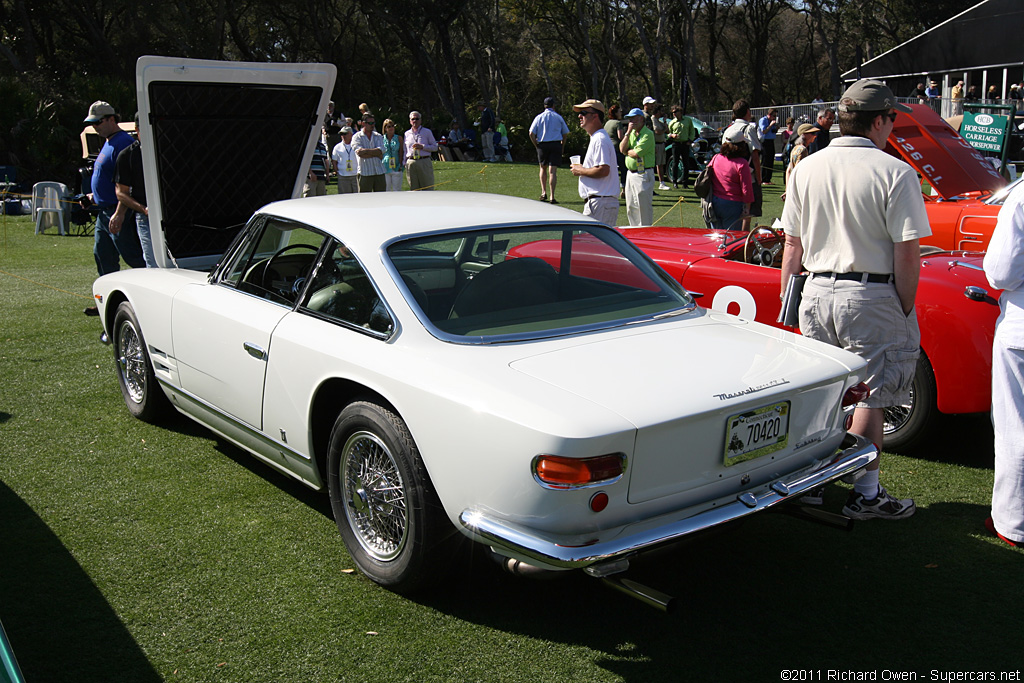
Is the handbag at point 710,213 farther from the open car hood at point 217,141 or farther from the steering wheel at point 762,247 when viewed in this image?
the open car hood at point 217,141

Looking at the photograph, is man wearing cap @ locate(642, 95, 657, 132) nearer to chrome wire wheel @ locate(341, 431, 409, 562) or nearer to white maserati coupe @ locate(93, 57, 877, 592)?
white maserati coupe @ locate(93, 57, 877, 592)

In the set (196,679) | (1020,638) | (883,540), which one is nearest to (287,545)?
(196,679)

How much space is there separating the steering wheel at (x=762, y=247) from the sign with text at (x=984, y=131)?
31.0 ft

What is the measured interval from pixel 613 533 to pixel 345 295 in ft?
5.20

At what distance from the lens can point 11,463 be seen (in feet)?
15.5

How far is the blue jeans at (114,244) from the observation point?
805 centimetres

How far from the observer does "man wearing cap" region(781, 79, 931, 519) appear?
366cm

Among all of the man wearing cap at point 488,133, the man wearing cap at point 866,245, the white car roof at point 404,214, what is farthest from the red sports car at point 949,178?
the man wearing cap at point 488,133

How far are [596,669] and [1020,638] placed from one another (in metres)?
1.49

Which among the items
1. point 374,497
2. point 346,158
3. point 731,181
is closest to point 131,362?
point 374,497

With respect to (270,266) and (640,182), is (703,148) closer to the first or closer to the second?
(640,182)

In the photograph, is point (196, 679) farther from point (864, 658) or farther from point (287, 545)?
point (864, 658)

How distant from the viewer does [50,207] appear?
1586 centimetres

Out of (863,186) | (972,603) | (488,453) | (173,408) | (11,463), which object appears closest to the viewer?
(488,453)
